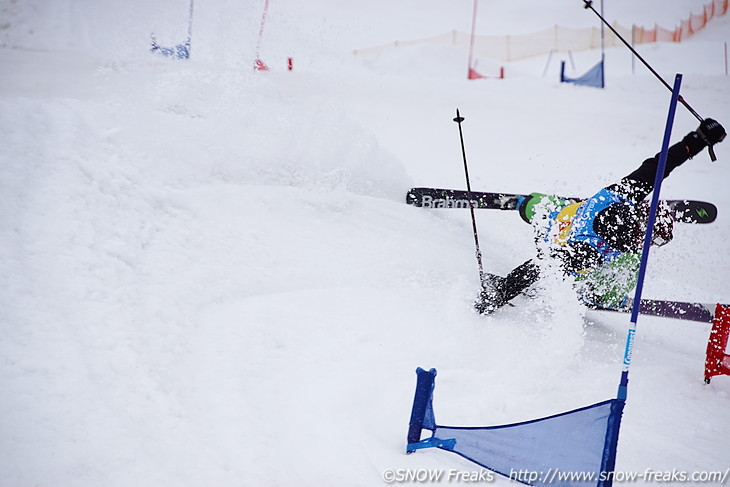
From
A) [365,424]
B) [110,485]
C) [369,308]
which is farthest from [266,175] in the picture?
[110,485]

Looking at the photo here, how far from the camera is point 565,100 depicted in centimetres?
1240

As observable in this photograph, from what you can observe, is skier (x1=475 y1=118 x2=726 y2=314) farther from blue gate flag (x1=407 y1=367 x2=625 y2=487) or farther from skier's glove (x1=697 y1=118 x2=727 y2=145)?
blue gate flag (x1=407 y1=367 x2=625 y2=487)

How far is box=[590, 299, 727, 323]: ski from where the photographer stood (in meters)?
4.43

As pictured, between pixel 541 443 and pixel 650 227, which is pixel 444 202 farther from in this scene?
pixel 541 443

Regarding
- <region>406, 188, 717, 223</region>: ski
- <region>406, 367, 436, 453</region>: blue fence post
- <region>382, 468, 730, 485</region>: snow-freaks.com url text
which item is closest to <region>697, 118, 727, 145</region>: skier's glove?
<region>406, 188, 717, 223</region>: ski

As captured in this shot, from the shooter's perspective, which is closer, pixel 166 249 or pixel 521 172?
pixel 166 249

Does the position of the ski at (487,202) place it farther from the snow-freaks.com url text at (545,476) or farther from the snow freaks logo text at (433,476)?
the snow freaks logo text at (433,476)

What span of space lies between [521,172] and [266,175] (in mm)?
5036

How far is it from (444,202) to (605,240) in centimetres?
232

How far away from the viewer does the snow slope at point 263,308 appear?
2.65 meters

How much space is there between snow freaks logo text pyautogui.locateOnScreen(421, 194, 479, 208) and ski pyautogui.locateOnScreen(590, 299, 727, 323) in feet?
7.00

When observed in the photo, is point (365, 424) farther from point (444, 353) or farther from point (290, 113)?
point (290, 113)

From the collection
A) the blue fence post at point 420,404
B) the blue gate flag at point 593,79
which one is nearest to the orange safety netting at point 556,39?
the blue gate flag at point 593,79

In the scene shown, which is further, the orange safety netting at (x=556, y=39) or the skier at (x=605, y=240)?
the orange safety netting at (x=556, y=39)
